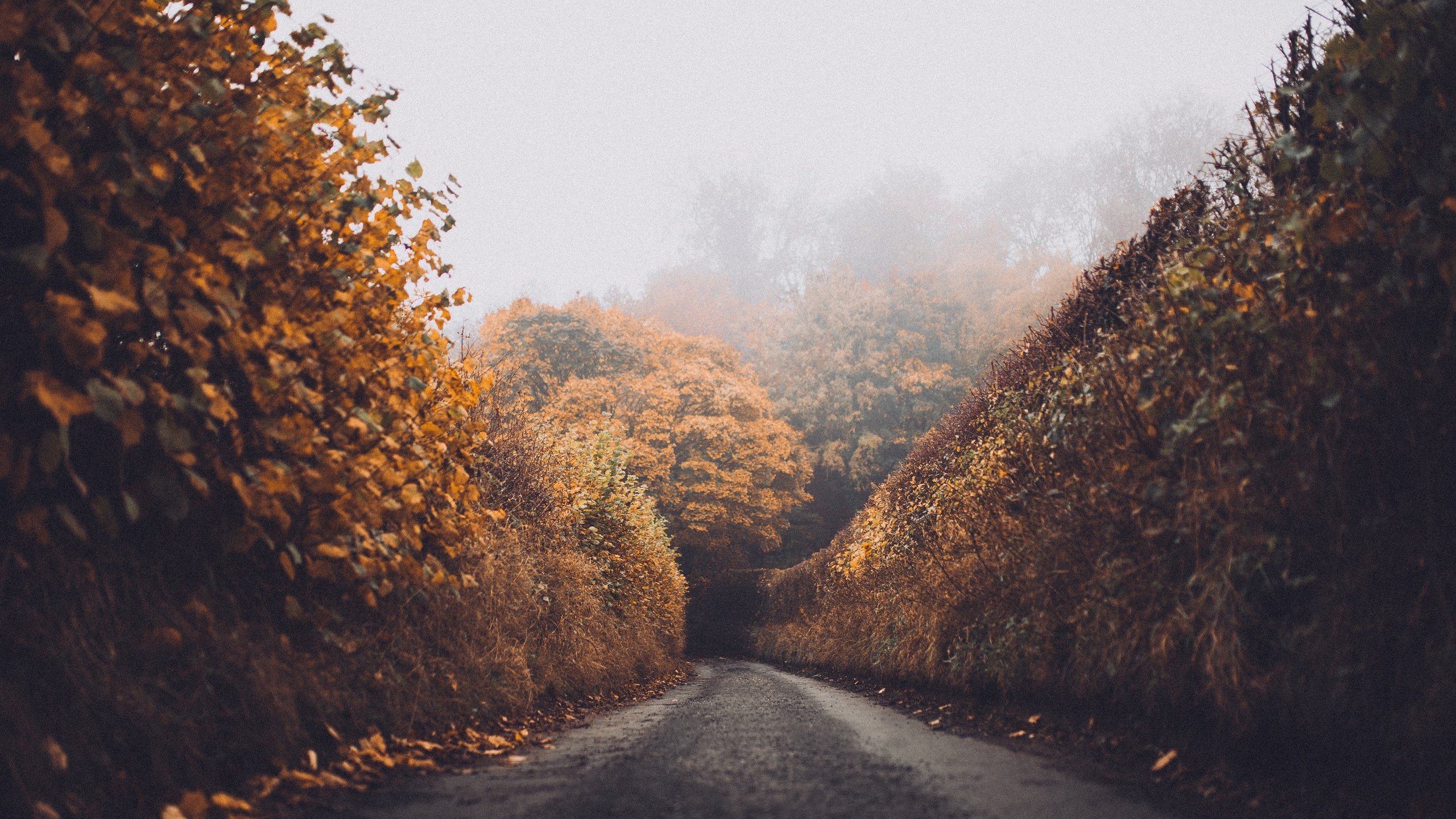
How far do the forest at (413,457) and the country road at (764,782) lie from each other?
1.44ft

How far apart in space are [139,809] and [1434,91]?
15.6 feet

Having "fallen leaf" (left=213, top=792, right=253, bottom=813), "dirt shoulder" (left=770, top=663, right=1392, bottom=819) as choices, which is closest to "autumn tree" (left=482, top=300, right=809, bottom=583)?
"dirt shoulder" (left=770, top=663, right=1392, bottom=819)

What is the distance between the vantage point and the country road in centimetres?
251

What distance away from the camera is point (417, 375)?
3.99 metres

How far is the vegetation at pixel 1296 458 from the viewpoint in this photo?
2396mm

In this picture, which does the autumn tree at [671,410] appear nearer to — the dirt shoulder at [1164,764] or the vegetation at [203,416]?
the dirt shoulder at [1164,764]

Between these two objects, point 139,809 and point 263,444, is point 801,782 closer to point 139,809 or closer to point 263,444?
point 139,809

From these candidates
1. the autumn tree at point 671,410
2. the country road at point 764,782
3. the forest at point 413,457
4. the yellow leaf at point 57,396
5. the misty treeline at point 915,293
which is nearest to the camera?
the yellow leaf at point 57,396

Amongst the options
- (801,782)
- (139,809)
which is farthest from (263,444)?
(801,782)

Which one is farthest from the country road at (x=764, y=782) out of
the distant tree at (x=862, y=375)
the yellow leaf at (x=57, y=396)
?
the distant tree at (x=862, y=375)

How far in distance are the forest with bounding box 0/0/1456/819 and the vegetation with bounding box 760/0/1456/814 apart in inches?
0.6

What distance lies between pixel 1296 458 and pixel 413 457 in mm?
3920

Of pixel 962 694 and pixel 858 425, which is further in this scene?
pixel 858 425

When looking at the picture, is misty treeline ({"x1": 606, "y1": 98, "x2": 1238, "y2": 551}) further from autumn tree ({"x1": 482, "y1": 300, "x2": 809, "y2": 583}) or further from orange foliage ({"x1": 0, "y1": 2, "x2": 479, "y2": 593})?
orange foliage ({"x1": 0, "y1": 2, "x2": 479, "y2": 593})
